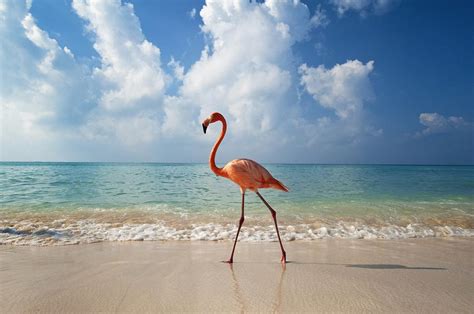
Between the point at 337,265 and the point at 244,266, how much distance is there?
1.48 meters

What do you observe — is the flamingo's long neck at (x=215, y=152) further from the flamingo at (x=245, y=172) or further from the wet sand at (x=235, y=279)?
the wet sand at (x=235, y=279)

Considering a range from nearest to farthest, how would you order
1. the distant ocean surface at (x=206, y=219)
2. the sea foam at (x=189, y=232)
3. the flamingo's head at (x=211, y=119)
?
the flamingo's head at (x=211, y=119), the sea foam at (x=189, y=232), the distant ocean surface at (x=206, y=219)

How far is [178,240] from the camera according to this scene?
5.85 meters

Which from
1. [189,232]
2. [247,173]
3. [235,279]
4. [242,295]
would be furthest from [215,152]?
[189,232]

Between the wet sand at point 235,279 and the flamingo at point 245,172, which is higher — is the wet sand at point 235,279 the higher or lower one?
the lower one

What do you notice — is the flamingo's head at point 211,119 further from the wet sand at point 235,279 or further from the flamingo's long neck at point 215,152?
the wet sand at point 235,279

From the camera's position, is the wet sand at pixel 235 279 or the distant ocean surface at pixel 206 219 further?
the distant ocean surface at pixel 206 219

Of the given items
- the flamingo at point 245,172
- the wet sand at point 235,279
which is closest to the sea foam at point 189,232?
the wet sand at point 235,279

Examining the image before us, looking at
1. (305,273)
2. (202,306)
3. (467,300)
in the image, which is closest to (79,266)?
(202,306)

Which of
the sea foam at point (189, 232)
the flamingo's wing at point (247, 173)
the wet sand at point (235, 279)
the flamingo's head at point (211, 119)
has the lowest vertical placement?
the sea foam at point (189, 232)

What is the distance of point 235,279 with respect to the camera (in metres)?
3.60

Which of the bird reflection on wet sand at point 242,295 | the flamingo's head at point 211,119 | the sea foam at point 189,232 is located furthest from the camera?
the sea foam at point 189,232

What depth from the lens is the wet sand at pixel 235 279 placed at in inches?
114

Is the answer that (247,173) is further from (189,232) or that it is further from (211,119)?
(189,232)
